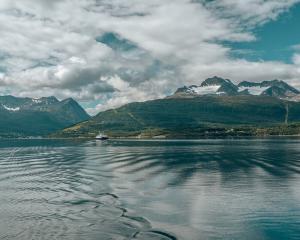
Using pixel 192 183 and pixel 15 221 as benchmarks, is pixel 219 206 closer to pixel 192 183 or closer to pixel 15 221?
pixel 192 183

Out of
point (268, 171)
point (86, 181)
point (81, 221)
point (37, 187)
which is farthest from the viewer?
point (268, 171)

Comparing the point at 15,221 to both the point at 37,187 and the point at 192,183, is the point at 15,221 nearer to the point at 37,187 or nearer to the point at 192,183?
the point at 37,187

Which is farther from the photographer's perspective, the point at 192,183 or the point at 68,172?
the point at 68,172

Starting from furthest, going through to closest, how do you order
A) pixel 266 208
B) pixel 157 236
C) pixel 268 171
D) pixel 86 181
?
pixel 268 171 → pixel 86 181 → pixel 266 208 → pixel 157 236

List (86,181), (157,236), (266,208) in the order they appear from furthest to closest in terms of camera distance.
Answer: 1. (86,181)
2. (266,208)
3. (157,236)

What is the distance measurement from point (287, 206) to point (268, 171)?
155 feet

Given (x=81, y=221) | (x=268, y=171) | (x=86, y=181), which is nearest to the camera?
(x=81, y=221)

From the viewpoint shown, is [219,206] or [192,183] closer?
[219,206]

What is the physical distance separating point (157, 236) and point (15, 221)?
2081 centimetres

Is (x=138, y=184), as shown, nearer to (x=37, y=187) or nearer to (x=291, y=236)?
(x=37, y=187)

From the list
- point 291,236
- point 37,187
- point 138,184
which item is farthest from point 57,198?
point 291,236

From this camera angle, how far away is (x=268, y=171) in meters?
106

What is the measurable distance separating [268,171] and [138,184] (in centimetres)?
4078

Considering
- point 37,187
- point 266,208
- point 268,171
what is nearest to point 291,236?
point 266,208
